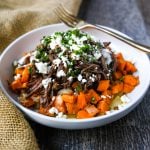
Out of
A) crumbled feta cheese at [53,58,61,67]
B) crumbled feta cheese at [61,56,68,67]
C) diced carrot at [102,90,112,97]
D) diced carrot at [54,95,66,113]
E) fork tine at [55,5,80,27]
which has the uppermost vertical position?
crumbled feta cheese at [61,56,68,67]

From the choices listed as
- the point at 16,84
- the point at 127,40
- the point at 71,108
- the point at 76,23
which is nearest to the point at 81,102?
the point at 71,108

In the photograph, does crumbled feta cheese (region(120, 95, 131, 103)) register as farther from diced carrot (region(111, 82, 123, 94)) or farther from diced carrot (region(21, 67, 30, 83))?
diced carrot (region(21, 67, 30, 83))

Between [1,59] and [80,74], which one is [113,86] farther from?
[1,59]

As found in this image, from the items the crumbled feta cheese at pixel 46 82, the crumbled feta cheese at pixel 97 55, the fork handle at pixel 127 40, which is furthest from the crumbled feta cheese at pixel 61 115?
the fork handle at pixel 127 40

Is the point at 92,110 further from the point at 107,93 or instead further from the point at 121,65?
the point at 121,65

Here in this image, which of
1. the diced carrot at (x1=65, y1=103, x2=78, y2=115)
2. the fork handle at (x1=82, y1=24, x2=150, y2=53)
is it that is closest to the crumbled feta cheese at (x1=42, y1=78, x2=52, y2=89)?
the diced carrot at (x1=65, y1=103, x2=78, y2=115)

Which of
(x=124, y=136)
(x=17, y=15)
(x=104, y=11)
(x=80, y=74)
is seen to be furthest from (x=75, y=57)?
(x=104, y=11)
